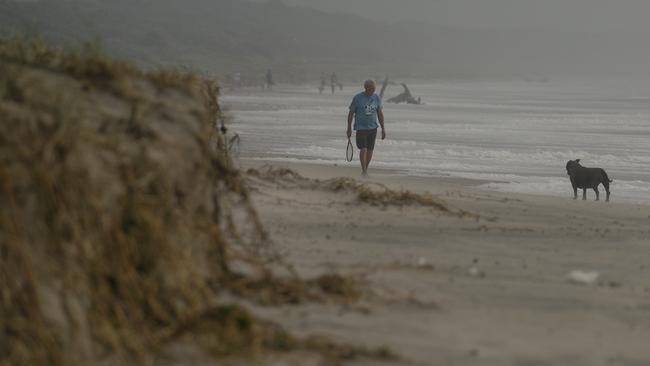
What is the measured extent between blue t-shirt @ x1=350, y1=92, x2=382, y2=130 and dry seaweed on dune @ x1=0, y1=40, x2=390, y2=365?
10035 millimetres

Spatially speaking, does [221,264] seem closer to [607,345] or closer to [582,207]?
[607,345]

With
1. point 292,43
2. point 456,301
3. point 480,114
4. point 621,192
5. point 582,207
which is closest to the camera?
point 456,301

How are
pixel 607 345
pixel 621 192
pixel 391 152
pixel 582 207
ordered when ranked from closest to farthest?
pixel 607 345 < pixel 582 207 < pixel 621 192 < pixel 391 152

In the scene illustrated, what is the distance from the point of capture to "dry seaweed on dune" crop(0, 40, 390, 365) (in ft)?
17.3

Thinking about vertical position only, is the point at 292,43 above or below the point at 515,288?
above

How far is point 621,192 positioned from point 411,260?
1001cm

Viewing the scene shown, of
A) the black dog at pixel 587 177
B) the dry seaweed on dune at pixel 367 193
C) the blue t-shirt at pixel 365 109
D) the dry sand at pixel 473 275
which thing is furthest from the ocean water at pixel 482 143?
the dry sand at pixel 473 275

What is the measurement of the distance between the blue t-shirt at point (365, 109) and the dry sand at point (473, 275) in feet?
13.0

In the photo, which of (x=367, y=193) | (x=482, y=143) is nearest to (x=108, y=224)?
(x=367, y=193)

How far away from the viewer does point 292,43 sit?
7864 inches

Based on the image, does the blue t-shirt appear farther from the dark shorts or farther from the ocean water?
the ocean water

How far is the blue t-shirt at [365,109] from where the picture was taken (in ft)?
55.9

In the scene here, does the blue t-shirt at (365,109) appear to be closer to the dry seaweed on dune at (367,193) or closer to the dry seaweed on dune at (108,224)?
the dry seaweed on dune at (367,193)

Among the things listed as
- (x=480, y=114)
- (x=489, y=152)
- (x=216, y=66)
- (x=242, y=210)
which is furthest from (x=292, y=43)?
(x=242, y=210)
